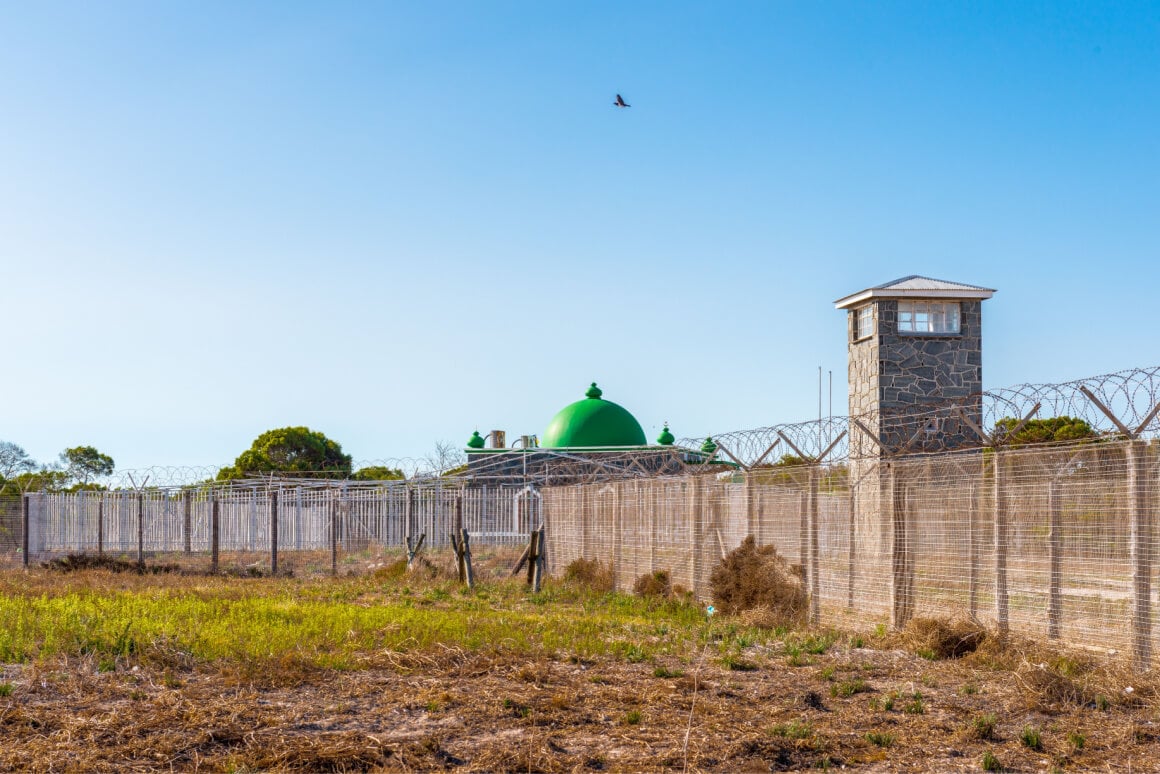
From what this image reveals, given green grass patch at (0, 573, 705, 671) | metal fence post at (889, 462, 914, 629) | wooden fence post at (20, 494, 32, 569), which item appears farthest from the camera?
wooden fence post at (20, 494, 32, 569)

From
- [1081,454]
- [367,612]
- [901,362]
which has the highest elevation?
[901,362]

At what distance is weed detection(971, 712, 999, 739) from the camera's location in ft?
26.3

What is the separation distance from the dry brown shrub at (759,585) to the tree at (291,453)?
52517mm

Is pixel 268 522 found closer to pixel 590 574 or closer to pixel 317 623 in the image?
Answer: pixel 590 574

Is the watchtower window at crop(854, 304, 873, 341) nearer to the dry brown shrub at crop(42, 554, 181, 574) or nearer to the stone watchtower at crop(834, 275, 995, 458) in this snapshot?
the stone watchtower at crop(834, 275, 995, 458)

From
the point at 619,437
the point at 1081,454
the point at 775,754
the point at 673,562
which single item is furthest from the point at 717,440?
the point at 619,437

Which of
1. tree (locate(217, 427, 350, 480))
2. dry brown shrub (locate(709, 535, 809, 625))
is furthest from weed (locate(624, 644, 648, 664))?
tree (locate(217, 427, 350, 480))

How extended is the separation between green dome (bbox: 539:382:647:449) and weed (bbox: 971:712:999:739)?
36395 mm

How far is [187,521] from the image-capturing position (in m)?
33.6

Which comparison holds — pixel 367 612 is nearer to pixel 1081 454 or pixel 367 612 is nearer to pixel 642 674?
pixel 642 674

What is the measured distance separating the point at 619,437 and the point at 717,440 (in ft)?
91.9

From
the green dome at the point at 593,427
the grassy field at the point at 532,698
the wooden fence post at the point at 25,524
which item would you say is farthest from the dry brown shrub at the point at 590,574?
the green dome at the point at 593,427

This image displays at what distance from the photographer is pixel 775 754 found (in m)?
7.53

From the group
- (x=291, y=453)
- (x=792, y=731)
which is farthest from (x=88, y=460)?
(x=792, y=731)
